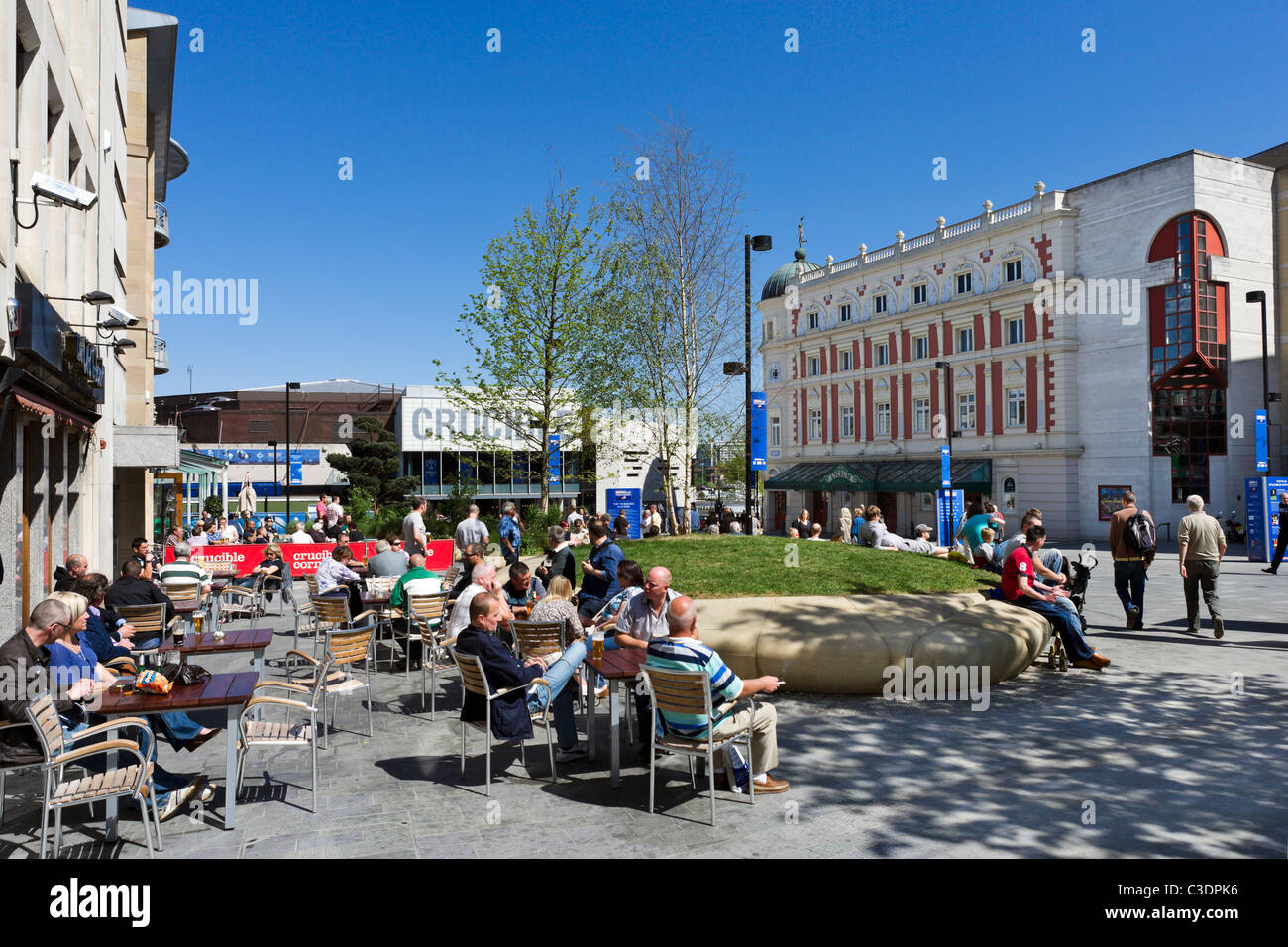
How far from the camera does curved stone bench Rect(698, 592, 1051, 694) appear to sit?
27.8 feet

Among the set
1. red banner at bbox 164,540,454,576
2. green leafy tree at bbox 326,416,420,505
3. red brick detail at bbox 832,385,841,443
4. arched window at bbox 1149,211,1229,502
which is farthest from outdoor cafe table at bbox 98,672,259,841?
red brick detail at bbox 832,385,841,443

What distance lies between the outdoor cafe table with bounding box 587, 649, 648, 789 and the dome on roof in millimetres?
52234

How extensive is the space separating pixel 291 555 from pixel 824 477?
35.7m

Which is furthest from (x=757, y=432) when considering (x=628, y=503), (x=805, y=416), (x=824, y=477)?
(x=805, y=416)

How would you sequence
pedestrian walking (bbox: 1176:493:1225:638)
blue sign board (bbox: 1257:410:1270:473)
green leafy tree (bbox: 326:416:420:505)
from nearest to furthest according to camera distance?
pedestrian walking (bbox: 1176:493:1225:638) → blue sign board (bbox: 1257:410:1270:473) → green leafy tree (bbox: 326:416:420:505)

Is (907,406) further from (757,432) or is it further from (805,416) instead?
(757,432)

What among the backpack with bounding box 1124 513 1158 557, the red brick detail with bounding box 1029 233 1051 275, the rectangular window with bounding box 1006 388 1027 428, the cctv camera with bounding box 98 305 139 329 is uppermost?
the red brick detail with bounding box 1029 233 1051 275

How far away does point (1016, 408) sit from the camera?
40.4 m

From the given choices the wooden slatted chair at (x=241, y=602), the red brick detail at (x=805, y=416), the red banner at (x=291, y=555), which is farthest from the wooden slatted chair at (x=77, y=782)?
the red brick detail at (x=805, y=416)

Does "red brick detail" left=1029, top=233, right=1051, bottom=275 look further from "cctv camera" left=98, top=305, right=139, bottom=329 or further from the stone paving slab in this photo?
"cctv camera" left=98, top=305, right=139, bottom=329

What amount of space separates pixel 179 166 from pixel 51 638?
32.7m

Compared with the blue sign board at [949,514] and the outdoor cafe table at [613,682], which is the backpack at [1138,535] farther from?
the blue sign board at [949,514]

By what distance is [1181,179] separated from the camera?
1339 inches
